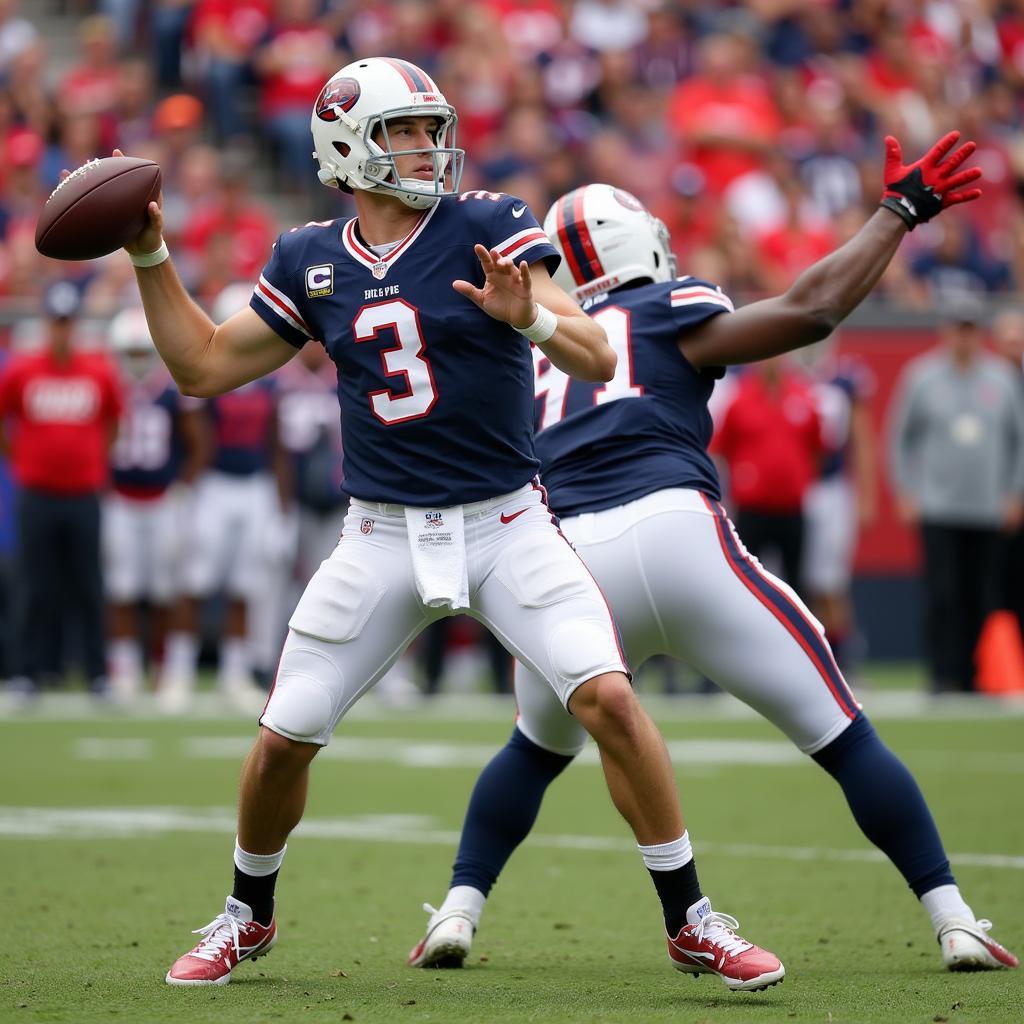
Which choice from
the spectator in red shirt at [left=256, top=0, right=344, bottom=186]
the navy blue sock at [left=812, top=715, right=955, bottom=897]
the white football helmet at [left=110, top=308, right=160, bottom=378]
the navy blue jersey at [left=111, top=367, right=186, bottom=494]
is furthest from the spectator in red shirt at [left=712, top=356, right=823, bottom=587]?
the navy blue sock at [left=812, top=715, right=955, bottom=897]

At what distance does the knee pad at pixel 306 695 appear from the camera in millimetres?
4262

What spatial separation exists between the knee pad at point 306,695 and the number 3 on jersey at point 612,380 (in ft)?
3.18

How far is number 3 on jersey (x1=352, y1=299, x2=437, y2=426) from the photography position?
434 cm

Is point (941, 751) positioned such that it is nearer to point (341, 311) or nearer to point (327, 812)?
point (327, 812)

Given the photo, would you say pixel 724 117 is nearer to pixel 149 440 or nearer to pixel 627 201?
pixel 149 440

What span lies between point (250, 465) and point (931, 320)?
5.22m

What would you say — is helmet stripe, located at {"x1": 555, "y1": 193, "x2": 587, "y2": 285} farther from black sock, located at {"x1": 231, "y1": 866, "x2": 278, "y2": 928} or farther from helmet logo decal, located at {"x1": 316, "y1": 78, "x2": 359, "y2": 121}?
black sock, located at {"x1": 231, "y1": 866, "x2": 278, "y2": 928}

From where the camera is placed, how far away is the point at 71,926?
5.05 metres

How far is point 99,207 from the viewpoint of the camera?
4.44m

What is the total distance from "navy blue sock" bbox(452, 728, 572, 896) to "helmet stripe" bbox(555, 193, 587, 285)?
1225 millimetres

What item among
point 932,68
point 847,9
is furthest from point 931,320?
point 847,9

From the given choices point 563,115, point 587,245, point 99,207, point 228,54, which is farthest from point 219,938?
point 563,115

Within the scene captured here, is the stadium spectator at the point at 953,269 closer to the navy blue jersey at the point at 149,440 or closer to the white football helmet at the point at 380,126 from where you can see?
the navy blue jersey at the point at 149,440

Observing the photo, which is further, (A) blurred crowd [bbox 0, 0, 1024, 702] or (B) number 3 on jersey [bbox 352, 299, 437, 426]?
(A) blurred crowd [bbox 0, 0, 1024, 702]
